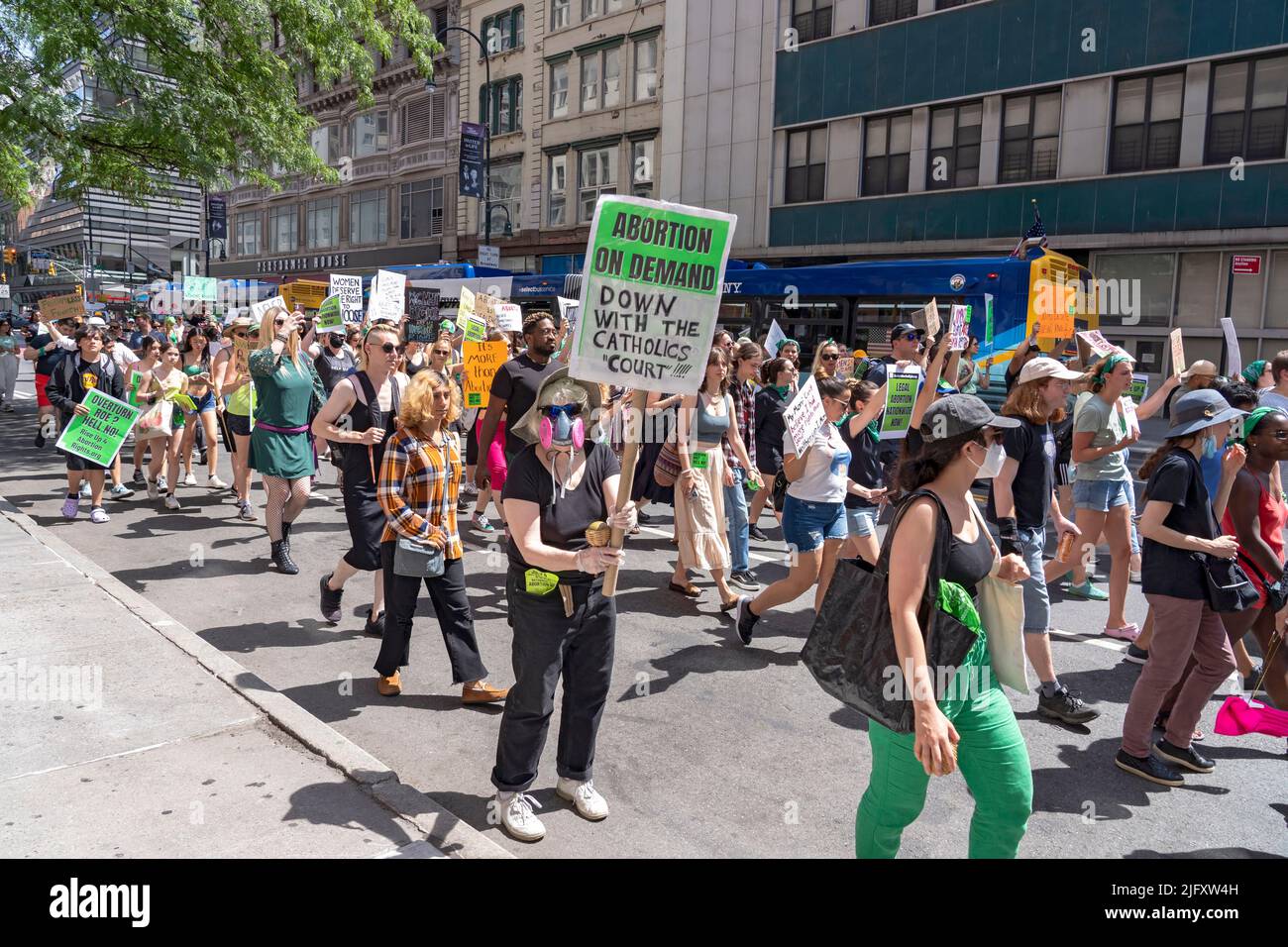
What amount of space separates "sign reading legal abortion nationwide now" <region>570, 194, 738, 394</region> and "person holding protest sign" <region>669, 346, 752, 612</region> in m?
3.16

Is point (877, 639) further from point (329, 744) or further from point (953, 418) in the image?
point (329, 744)

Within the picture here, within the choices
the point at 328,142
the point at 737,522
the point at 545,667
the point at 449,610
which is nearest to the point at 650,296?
the point at 545,667

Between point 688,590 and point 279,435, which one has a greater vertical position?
point 279,435

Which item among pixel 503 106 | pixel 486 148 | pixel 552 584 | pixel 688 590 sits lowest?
pixel 688 590

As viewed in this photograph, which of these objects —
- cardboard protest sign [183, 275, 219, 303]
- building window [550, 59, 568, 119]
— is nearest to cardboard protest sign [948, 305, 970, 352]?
cardboard protest sign [183, 275, 219, 303]

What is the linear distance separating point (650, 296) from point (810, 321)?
51.1 feet

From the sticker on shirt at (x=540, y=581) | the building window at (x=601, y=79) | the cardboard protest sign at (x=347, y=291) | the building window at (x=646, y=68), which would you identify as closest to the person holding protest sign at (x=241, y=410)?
the cardboard protest sign at (x=347, y=291)

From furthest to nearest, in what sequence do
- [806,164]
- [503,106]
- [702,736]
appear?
1. [503,106]
2. [806,164]
3. [702,736]

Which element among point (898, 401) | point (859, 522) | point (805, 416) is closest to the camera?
point (805, 416)

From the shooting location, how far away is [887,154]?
85.4 ft

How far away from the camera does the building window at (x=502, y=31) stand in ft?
123

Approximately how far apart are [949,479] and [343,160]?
43316 mm

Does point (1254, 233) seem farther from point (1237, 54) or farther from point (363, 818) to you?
point (363, 818)
